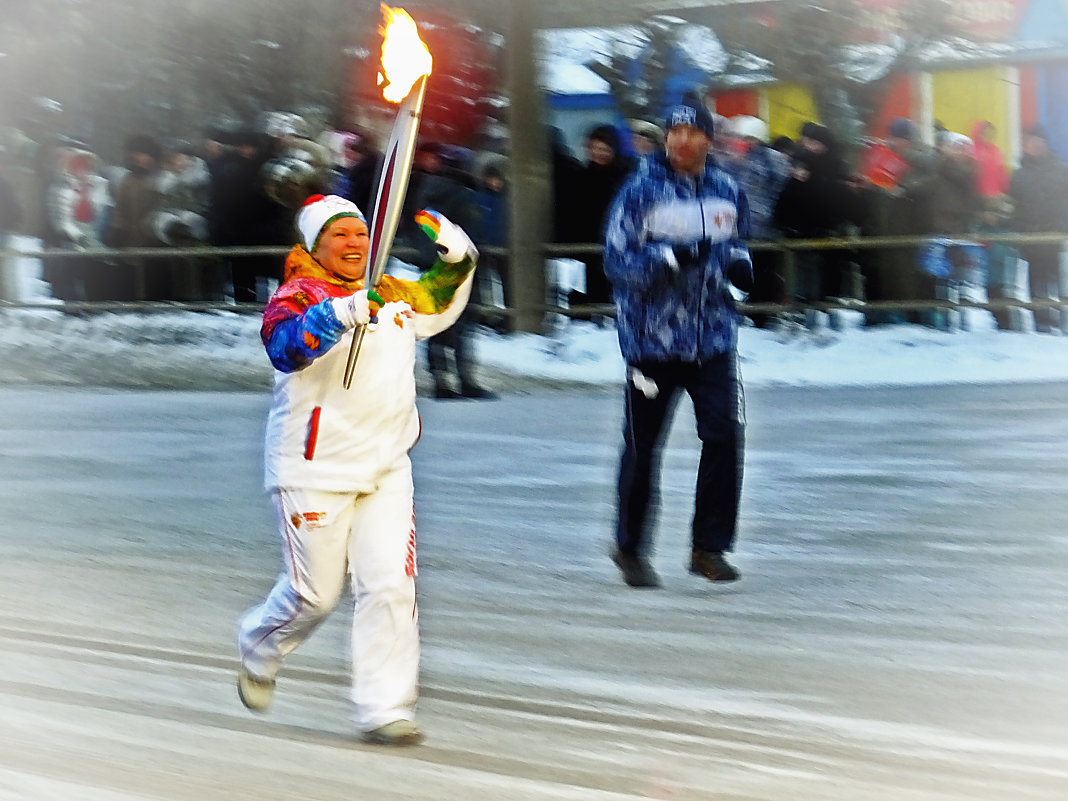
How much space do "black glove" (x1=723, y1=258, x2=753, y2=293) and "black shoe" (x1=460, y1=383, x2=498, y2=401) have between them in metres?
1.42

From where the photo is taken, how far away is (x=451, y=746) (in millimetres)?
3578

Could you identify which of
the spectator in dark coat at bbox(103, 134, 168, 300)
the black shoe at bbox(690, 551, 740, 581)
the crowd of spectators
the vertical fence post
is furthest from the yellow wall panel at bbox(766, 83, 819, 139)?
the vertical fence post

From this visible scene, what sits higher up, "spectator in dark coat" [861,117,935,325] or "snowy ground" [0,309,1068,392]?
"spectator in dark coat" [861,117,935,325]

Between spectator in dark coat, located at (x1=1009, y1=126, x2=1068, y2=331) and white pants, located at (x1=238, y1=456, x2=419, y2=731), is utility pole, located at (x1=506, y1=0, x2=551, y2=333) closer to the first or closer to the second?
spectator in dark coat, located at (x1=1009, y1=126, x2=1068, y2=331)

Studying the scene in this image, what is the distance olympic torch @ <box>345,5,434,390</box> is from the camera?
11.0 feet

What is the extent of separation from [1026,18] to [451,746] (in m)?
2.26

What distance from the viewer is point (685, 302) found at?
4270mm

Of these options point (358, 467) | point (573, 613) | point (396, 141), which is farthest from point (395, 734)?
point (396, 141)

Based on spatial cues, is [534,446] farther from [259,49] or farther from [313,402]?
[313,402]

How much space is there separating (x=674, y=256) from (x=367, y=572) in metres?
1.21

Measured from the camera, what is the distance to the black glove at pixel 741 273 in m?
4.14

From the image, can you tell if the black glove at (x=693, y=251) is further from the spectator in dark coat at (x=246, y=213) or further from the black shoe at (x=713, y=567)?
the spectator in dark coat at (x=246, y=213)

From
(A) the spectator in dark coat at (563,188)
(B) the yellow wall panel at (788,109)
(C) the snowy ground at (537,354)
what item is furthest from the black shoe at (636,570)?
(B) the yellow wall panel at (788,109)

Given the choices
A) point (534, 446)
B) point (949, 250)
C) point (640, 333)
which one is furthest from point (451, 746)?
point (949, 250)
